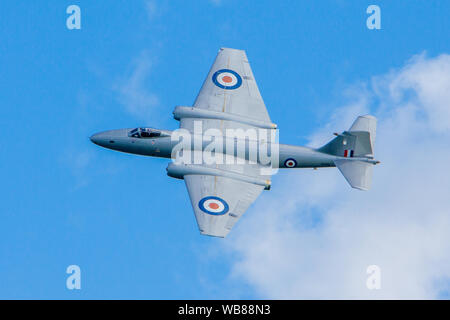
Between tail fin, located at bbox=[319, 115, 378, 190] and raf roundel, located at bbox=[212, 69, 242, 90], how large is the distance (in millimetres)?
9325

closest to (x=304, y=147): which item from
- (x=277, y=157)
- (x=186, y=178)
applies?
(x=277, y=157)

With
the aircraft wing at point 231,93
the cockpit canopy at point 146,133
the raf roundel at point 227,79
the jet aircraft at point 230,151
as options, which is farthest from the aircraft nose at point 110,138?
the raf roundel at point 227,79

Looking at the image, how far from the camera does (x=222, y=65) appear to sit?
56.8m

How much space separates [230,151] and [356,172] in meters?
9.52

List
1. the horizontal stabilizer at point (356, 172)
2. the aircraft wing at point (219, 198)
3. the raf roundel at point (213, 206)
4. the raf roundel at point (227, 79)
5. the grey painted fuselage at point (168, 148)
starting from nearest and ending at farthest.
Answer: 1. the aircraft wing at point (219, 198)
2. the raf roundel at point (213, 206)
3. the horizontal stabilizer at point (356, 172)
4. the grey painted fuselage at point (168, 148)
5. the raf roundel at point (227, 79)

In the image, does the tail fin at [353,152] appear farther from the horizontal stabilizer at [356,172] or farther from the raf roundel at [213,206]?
the raf roundel at [213,206]

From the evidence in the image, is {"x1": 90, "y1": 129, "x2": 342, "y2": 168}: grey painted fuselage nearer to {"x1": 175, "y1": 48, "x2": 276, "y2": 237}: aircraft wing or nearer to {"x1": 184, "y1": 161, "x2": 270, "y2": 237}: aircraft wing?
{"x1": 175, "y1": 48, "x2": 276, "y2": 237}: aircraft wing

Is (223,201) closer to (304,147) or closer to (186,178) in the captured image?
(186,178)

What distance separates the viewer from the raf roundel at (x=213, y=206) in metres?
47.4

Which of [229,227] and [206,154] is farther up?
[206,154]

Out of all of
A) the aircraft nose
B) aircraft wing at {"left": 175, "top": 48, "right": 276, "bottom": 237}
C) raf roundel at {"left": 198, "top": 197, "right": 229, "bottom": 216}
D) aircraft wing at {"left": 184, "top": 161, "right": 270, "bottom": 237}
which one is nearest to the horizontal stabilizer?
aircraft wing at {"left": 175, "top": 48, "right": 276, "bottom": 237}

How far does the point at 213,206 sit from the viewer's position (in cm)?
4781

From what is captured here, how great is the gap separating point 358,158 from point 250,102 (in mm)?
9960

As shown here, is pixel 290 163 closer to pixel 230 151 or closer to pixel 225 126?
pixel 230 151
